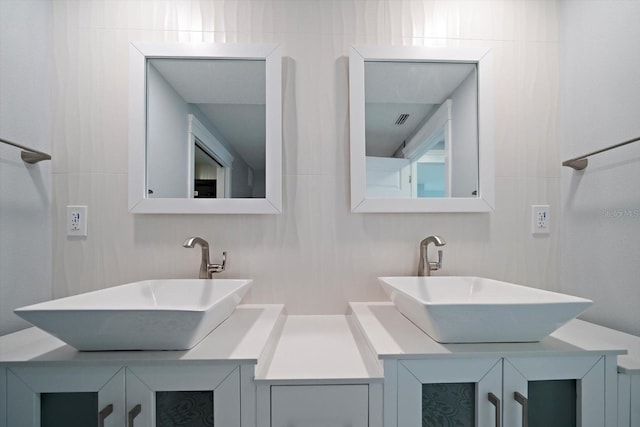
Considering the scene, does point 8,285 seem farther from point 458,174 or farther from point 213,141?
point 458,174

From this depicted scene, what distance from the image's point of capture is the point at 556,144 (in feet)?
4.33

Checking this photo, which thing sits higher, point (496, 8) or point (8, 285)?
point (496, 8)

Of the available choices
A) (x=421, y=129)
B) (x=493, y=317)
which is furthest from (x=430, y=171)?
(x=493, y=317)

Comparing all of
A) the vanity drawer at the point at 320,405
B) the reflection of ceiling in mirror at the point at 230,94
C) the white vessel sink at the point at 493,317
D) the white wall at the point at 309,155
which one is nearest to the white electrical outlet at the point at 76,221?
the white wall at the point at 309,155

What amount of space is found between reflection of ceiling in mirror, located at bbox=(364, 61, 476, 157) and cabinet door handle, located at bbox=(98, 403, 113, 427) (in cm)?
110

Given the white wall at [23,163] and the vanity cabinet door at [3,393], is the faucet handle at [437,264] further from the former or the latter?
the white wall at [23,163]

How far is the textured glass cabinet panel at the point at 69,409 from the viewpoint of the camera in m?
0.76

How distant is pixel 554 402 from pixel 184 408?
0.94 m

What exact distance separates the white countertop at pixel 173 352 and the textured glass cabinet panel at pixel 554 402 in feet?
2.35

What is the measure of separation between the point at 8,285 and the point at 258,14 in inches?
51.8

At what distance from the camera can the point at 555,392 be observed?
82 centimetres

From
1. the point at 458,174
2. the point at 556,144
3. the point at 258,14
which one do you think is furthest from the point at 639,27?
the point at 258,14

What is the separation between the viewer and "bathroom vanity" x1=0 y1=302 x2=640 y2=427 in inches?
29.6

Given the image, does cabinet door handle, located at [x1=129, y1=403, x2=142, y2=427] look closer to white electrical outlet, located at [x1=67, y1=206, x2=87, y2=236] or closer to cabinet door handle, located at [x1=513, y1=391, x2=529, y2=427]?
white electrical outlet, located at [x1=67, y1=206, x2=87, y2=236]
